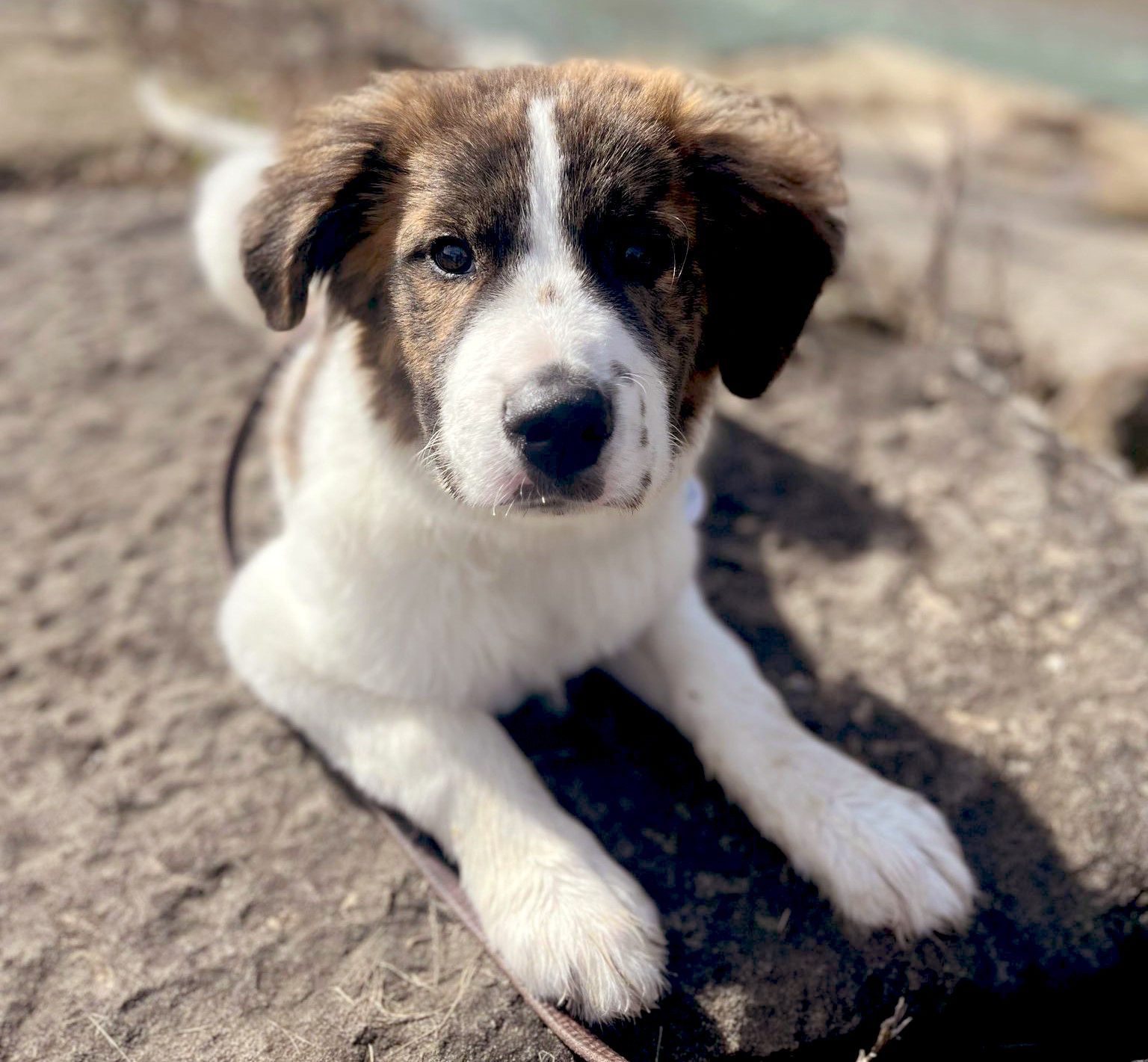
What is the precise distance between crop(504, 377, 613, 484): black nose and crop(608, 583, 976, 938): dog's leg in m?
0.93

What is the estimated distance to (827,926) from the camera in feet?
8.13

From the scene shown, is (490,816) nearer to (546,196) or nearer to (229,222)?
(546,196)

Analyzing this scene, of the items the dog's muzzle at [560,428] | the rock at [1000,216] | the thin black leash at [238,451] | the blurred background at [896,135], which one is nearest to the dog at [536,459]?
the dog's muzzle at [560,428]

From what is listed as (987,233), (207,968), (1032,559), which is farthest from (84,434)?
(987,233)

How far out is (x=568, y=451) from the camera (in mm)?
2111

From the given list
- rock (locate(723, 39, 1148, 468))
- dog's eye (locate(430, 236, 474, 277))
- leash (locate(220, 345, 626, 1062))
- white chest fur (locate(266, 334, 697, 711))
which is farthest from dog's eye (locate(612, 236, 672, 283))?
rock (locate(723, 39, 1148, 468))

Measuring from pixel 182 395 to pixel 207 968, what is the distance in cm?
259

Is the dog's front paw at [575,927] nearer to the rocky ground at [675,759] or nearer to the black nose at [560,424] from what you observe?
the rocky ground at [675,759]

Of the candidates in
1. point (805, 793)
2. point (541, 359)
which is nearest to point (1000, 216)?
point (805, 793)

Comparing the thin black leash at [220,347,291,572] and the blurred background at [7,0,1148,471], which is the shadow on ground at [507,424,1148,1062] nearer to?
the thin black leash at [220,347,291,572]

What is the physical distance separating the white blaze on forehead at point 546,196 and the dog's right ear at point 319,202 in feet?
1.34

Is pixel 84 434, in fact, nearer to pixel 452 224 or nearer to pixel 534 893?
pixel 452 224

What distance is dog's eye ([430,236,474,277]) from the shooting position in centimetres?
232

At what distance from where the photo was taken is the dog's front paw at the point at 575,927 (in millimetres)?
2236
